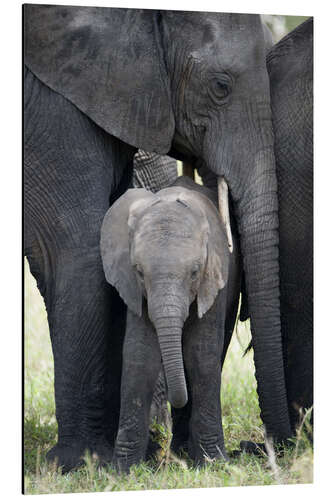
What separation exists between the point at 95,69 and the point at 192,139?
0.54 m

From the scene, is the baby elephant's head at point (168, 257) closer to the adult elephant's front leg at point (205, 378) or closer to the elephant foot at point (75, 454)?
the adult elephant's front leg at point (205, 378)

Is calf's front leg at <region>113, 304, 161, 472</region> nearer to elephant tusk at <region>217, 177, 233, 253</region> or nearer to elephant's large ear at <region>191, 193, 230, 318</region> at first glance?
elephant's large ear at <region>191, 193, 230, 318</region>

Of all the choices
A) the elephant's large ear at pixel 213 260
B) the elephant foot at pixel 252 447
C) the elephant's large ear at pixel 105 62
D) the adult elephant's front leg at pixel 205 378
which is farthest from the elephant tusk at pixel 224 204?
the elephant foot at pixel 252 447

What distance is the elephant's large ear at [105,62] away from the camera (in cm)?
577

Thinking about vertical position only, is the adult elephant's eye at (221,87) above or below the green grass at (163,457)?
above

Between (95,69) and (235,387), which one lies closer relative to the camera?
(95,69)

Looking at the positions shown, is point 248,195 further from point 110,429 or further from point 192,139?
point 110,429

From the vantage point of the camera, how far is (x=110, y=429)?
19.1 ft

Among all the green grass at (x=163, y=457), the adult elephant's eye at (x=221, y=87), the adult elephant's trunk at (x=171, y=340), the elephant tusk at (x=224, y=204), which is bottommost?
the green grass at (x=163, y=457)

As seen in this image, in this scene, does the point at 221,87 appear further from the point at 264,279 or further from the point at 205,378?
the point at 205,378

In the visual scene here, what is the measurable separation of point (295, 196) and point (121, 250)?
3.10ft

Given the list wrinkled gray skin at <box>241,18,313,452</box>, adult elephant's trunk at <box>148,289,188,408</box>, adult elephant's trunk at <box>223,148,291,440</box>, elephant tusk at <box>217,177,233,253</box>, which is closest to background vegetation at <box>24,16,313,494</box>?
wrinkled gray skin at <box>241,18,313,452</box>

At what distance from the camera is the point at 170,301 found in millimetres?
5098
